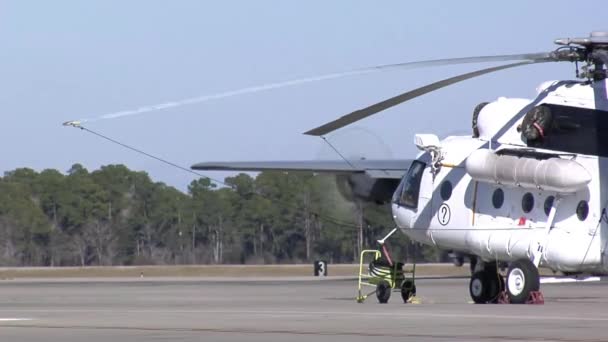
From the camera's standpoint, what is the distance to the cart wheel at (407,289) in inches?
1035

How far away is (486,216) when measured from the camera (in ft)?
84.8

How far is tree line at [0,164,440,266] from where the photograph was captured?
3423 inches

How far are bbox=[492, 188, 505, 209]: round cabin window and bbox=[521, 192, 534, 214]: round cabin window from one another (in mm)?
464

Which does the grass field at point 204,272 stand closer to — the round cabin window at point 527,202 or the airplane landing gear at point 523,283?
the round cabin window at point 527,202

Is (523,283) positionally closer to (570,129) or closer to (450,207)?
(570,129)

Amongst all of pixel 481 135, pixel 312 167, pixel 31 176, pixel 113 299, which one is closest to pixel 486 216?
pixel 481 135

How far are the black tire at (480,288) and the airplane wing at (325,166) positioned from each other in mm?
16517

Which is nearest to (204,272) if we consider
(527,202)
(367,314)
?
(527,202)

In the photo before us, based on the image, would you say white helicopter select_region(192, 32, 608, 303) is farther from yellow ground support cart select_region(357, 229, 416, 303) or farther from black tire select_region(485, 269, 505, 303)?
yellow ground support cart select_region(357, 229, 416, 303)

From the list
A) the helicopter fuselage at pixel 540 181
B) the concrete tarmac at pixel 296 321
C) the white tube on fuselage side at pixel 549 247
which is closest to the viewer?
the concrete tarmac at pixel 296 321

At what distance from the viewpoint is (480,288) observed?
2625 cm

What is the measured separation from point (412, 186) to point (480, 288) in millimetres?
2910

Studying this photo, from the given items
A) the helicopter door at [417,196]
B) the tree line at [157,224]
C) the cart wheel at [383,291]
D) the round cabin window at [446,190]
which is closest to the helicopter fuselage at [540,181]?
the round cabin window at [446,190]

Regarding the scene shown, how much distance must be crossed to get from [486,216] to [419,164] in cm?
266
